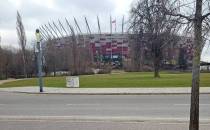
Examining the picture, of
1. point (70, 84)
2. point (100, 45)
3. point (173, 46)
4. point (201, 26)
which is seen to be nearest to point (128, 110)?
point (173, 46)

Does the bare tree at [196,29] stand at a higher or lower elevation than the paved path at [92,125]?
higher

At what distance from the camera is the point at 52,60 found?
9619cm

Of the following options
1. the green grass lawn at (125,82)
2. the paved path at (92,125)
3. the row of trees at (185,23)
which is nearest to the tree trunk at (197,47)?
the row of trees at (185,23)

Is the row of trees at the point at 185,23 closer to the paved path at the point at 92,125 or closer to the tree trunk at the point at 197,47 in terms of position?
the tree trunk at the point at 197,47

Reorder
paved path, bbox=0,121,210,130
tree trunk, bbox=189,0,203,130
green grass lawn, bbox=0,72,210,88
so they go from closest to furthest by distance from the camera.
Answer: tree trunk, bbox=189,0,203,130 < paved path, bbox=0,121,210,130 < green grass lawn, bbox=0,72,210,88

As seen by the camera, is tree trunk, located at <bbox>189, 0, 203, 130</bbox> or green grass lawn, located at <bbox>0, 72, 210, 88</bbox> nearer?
tree trunk, located at <bbox>189, 0, 203, 130</bbox>

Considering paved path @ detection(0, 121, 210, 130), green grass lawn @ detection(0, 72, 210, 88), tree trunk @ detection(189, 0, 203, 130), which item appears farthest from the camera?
green grass lawn @ detection(0, 72, 210, 88)

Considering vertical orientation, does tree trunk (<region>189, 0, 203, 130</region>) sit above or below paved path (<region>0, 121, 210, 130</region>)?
above

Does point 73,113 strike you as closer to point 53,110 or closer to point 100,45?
point 53,110

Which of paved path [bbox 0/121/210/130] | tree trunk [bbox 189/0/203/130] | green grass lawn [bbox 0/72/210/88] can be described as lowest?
green grass lawn [bbox 0/72/210/88]

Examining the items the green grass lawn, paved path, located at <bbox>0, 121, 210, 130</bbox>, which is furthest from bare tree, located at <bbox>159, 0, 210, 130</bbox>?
the green grass lawn

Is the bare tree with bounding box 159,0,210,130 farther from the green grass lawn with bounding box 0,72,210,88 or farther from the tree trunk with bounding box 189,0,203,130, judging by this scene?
the green grass lawn with bounding box 0,72,210,88

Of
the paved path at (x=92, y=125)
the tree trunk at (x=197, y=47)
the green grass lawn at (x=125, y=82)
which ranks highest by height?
the tree trunk at (x=197, y=47)

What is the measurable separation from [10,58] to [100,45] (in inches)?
2374
